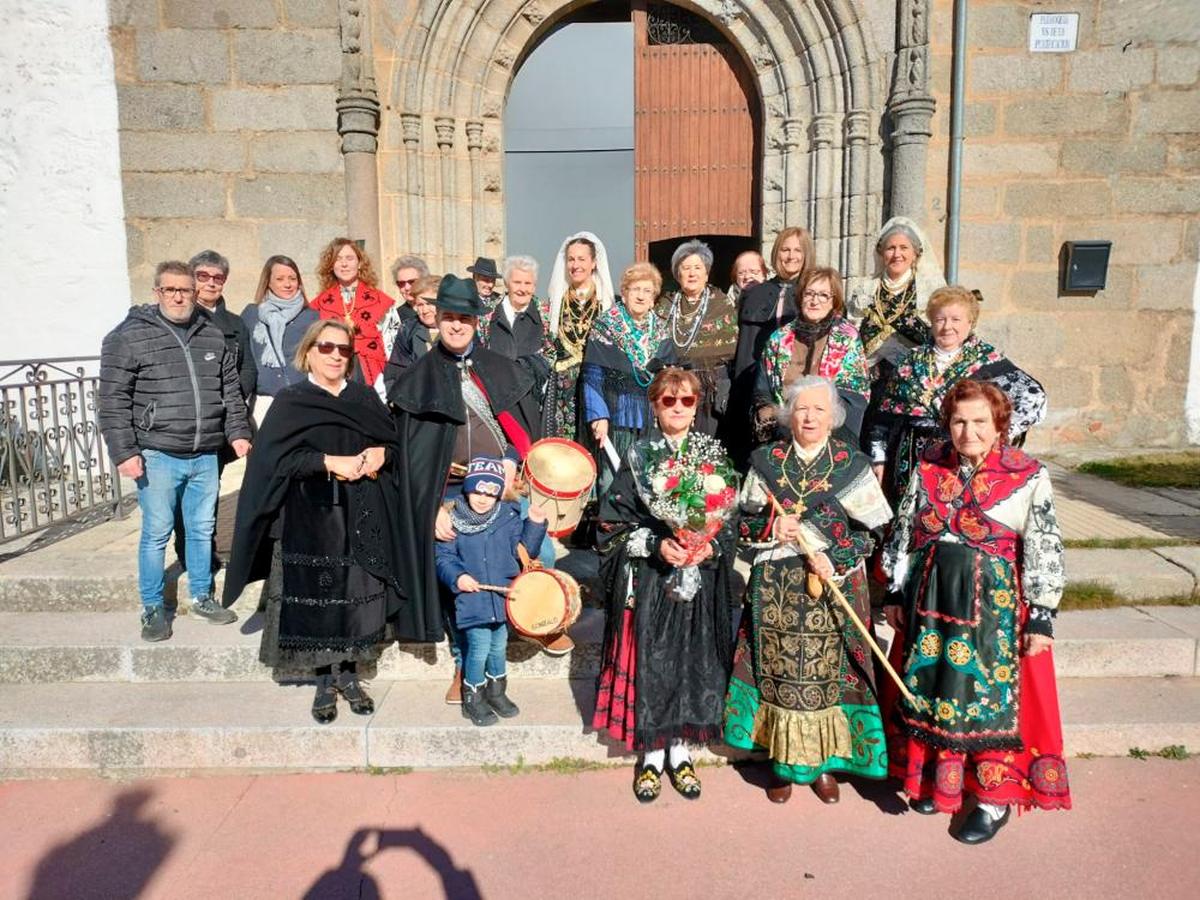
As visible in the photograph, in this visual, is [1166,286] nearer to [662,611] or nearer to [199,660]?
[662,611]

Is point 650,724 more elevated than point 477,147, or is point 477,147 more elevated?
point 477,147

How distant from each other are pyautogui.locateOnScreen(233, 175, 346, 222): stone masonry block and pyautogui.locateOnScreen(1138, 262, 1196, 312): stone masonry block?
24.3 feet

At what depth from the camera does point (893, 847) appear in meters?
2.69

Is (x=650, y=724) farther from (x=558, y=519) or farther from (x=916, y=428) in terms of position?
(x=916, y=428)

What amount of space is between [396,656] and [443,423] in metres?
1.28

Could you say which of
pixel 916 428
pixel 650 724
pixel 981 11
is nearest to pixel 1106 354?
pixel 981 11

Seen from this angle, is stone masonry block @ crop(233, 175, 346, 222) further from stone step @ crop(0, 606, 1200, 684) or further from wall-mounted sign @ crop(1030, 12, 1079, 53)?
wall-mounted sign @ crop(1030, 12, 1079, 53)

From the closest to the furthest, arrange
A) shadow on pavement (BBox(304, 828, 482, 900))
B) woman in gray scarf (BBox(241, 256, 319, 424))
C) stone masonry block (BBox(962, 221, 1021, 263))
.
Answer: shadow on pavement (BBox(304, 828, 482, 900)), woman in gray scarf (BBox(241, 256, 319, 424)), stone masonry block (BBox(962, 221, 1021, 263))

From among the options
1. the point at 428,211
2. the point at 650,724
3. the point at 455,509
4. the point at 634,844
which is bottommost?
the point at 634,844

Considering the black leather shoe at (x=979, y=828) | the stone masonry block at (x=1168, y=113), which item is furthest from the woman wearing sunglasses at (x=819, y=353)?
the stone masonry block at (x=1168, y=113)

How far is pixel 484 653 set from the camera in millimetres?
3295

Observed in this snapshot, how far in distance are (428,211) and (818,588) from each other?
5495mm

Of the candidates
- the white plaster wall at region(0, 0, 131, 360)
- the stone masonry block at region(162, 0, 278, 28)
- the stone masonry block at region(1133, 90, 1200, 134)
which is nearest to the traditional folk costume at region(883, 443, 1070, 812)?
the stone masonry block at region(1133, 90, 1200, 134)

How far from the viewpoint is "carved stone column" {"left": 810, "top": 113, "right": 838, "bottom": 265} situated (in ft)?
22.3
